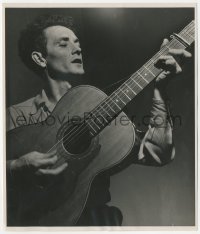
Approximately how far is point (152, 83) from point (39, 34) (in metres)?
0.46

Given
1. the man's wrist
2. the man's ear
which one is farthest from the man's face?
the man's wrist

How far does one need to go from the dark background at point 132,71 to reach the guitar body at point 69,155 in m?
0.06

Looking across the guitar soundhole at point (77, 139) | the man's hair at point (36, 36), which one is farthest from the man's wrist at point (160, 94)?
the man's hair at point (36, 36)

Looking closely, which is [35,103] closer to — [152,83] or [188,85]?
[152,83]

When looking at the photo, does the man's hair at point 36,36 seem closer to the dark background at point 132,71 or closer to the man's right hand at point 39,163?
the dark background at point 132,71

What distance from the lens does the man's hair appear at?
1.24m

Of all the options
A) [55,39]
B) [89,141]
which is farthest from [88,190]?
[55,39]

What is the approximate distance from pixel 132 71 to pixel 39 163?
487 millimetres

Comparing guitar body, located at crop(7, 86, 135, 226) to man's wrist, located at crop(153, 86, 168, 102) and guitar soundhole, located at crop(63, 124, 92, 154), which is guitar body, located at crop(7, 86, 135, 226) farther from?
man's wrist, located at crop(153, 86, 168, 102)

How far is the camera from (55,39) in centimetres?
124

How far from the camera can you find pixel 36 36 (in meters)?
1.24

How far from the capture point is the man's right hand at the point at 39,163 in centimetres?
121

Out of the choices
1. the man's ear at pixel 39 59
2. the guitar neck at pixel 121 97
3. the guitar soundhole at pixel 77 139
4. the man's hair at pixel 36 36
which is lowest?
the guitar soundhole at pixel 77 139

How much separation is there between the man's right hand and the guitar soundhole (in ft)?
0.21
